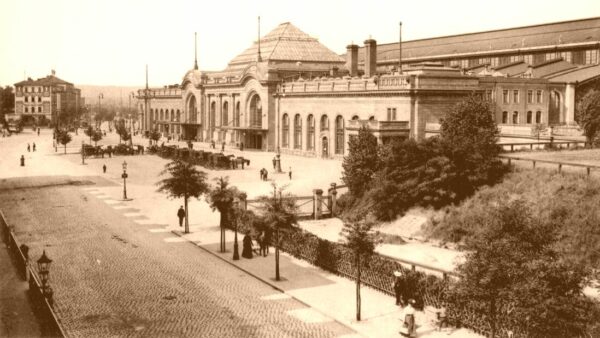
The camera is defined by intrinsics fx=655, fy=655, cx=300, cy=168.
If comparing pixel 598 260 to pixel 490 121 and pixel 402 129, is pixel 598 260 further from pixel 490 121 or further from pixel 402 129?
pixel 402 129

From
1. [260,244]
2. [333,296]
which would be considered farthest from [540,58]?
[333,296]

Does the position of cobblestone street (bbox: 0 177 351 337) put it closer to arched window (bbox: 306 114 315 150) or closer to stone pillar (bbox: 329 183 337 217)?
stone pillar (bbox: 329 183 337 217)

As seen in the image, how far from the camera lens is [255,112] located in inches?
3420

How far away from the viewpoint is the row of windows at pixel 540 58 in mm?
74812

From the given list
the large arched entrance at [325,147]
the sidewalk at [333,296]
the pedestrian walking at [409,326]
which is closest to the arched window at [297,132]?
the large arched entrance at [325,147]

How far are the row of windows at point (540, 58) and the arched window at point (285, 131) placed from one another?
2890cm

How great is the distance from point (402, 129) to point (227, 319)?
126 ft

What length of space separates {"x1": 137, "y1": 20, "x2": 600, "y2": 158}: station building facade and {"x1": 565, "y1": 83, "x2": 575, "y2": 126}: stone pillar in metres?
0.10

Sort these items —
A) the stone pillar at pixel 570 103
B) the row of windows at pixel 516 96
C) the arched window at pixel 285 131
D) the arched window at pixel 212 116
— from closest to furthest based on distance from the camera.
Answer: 1. the row of windows at pixel 516 96
2. the stone pillar at pixel 570 103
3. the arched window at pixel 285 131
4. the arched window at pixel 212 116

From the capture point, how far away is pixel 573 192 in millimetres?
30984

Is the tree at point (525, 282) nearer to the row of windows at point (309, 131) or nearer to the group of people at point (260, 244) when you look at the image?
the group of people at point (260, 244)

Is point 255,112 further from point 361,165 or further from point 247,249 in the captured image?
point 247,249

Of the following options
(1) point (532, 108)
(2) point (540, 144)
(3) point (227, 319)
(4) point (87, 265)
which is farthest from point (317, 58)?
(3) point (227, 319)

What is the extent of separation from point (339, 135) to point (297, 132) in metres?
9.90
